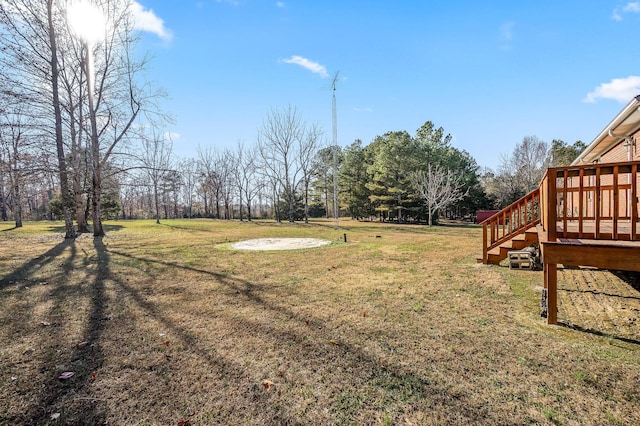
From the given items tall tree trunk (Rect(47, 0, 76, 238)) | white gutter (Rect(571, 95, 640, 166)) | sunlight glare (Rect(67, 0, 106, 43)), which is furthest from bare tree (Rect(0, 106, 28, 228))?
white gutter (Rect(571, 95, 640, 166))

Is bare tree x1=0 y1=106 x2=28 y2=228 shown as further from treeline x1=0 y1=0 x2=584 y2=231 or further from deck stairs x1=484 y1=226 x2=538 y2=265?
deck stairs x1=484 y1=226 x2=538 y2=265

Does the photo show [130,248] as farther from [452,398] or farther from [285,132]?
[285,132]

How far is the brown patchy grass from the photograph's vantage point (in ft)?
6.95

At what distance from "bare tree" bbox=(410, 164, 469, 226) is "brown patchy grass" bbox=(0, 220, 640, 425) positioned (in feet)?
62.8

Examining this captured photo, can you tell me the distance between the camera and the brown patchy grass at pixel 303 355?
2.12 meters

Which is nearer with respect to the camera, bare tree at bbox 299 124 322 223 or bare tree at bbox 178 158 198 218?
bare tree at bbox 299 124 322 223

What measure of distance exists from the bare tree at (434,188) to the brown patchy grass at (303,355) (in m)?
19.2

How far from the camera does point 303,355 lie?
2.93m

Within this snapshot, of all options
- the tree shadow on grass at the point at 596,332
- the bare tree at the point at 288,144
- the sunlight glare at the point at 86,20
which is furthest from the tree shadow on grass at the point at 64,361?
the bare tree at the point at 288,144

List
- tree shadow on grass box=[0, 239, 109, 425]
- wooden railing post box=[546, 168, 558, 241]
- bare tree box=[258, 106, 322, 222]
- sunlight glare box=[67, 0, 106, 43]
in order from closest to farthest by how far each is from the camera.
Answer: tree shadow on grass box=[0, 239, 109, 425] → wooden railing post box=[546, 168, 558, 241] → sunlight glare box=[67, 0, 106, 43] → bare tree box=[258, 106, 322, 222]

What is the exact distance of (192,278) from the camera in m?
6.20

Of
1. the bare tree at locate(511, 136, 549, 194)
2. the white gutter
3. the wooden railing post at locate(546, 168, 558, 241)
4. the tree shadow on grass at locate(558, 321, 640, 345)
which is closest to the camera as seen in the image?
the tree shadow on grass at locate(558, 321, 640, 345)

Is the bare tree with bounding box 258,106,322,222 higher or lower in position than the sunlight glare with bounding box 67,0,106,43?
lower

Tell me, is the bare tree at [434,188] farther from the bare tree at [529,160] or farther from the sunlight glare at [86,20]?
the sunlight glare at [86,20]
